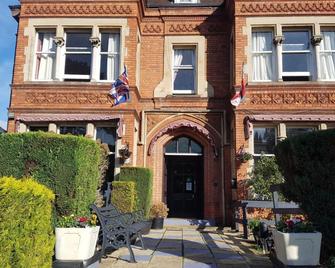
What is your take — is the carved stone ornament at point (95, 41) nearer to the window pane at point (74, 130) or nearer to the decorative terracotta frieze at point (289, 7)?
the window pane at point (74, 130)

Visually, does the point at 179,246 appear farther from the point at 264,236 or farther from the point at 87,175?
the point at 87,175

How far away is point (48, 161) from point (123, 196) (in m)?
3.63

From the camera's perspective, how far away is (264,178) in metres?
11.4

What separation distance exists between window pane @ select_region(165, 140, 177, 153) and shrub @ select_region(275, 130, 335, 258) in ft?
29.2

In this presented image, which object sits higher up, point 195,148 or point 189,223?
point 195,148

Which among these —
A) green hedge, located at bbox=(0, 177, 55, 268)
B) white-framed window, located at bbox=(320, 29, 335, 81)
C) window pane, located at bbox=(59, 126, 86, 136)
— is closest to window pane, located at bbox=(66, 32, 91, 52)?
window pane, located at bbox=(59, 126, 86, 136)

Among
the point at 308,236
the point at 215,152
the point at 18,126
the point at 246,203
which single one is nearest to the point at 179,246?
the point at 246,203

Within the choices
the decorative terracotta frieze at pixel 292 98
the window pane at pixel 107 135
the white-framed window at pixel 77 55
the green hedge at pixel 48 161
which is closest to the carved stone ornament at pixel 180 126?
the window pane at pixel 107 135

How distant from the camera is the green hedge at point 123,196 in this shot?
8.80 m

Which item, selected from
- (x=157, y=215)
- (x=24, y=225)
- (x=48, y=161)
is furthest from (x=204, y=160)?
(x=24, y=225)

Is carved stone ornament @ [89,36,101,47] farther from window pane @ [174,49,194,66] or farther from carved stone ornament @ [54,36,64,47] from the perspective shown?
window pane @ [174,49,194,66]

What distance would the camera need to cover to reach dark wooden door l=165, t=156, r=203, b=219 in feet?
45.8

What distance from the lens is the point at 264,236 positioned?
23.8 feet

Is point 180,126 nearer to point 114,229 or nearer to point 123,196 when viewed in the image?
point 123,196
